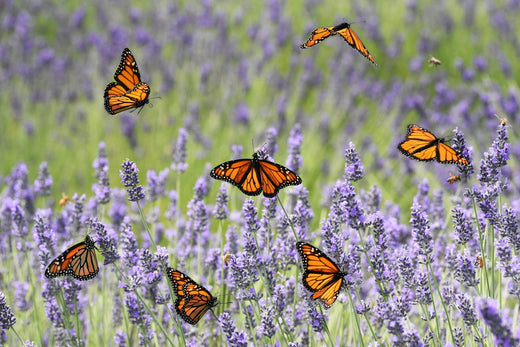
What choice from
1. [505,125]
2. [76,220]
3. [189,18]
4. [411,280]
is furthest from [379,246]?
[189,18]

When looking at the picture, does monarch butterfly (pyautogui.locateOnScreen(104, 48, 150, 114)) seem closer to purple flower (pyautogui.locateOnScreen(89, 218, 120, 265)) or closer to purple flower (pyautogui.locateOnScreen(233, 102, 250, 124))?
purple flower (pyautogui.locateOnScreen(89, 218, 120, 265))

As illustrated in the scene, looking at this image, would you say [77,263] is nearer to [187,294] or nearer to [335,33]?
[187,294]

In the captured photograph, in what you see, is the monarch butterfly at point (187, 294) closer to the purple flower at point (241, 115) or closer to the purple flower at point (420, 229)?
the purple flower at point (420, 229)

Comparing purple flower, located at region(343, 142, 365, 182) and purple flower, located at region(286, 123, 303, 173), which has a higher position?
purple flower, located at region(286, 123, 303, 173)

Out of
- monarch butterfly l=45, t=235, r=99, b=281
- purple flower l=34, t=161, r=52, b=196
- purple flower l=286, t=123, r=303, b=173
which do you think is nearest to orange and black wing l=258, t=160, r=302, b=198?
monarch butterfly l=45, t=235, r=99, b=281

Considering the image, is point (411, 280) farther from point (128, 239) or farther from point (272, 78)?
point (272, 78)
